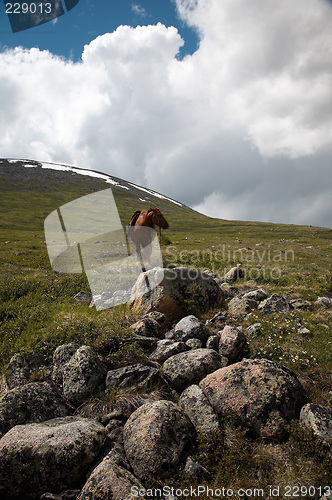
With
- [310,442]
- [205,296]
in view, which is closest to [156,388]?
[310,442]

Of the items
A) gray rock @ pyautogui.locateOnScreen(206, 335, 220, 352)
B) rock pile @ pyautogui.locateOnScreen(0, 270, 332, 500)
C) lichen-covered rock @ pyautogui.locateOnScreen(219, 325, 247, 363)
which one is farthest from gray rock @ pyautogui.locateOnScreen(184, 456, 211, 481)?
gray rock @ pyautogui.locateOnScreen(206, 335, 220, 352)

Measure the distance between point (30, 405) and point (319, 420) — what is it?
5.92 meters

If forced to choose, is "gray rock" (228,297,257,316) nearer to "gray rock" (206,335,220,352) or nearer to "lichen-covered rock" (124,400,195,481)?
"gray rock" (206,335,220,352)

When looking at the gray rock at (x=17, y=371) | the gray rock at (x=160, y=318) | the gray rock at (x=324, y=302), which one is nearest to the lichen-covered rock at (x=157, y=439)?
the gray rock at (x=17, y=371)

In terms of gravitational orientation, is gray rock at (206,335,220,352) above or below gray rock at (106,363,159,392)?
above

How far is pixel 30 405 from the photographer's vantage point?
541 cm

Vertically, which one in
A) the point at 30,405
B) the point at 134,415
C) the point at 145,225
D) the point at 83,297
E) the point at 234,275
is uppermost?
the point at 145,225

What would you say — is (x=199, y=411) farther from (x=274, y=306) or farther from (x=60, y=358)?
(x=274, y=306)

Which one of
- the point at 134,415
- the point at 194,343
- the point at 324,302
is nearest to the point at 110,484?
the point at 134,415

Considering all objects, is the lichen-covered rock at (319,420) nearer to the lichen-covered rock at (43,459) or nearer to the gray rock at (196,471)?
the gray rock at (196,471)

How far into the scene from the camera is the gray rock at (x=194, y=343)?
24.8 ft

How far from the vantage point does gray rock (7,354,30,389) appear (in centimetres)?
656

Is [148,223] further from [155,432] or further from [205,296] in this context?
[155,432]

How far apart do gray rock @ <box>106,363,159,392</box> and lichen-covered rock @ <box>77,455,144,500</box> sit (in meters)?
1.82
